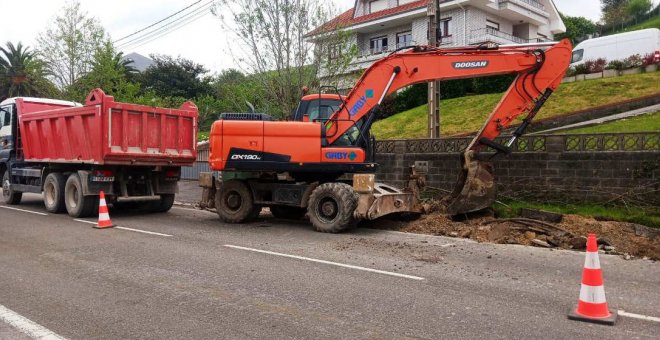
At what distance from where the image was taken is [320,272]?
22.0 feet

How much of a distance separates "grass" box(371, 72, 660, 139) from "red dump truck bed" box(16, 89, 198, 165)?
359 inches

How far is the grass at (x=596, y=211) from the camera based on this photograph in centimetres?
968

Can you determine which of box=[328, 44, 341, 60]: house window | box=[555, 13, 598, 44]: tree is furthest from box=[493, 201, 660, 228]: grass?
box=[555, 13, 598, 44]: tree

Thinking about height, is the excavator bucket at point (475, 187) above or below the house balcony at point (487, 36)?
Answer: below

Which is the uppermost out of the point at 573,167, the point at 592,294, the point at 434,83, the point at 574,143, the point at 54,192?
the point at 434,83

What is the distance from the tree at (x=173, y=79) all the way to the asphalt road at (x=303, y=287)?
4027cm

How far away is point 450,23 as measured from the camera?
32.9 m

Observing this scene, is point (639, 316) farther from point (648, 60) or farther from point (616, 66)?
point (648, 60)

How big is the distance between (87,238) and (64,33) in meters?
21.5

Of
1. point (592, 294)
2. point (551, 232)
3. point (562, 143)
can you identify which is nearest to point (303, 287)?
point (592, 294)

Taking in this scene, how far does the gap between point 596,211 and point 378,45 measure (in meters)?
28.0

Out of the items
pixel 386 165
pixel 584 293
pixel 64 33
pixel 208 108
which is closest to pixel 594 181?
pixel 386 165

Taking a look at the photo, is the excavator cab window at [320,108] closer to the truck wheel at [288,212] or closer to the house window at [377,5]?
the truck wheel at [288,212]

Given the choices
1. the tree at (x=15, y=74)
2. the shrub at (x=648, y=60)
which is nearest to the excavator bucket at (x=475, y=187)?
the shrub at (x=648, y=60)
